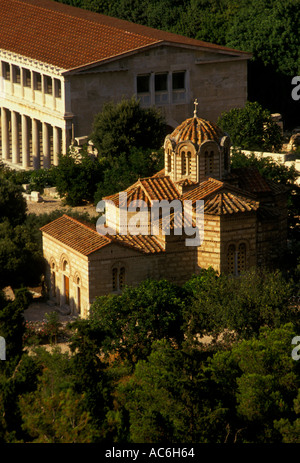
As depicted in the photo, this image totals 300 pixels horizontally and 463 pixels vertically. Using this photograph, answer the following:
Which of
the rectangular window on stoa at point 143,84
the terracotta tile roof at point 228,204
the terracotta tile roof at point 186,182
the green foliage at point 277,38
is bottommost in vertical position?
the terracotta tile roof at point 228,204

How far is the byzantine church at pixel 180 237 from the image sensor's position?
159ft

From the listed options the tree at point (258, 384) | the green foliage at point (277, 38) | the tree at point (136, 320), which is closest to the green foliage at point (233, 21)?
the green foliage at point (277, 38)

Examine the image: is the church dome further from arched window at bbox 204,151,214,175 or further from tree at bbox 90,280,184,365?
tree at bbox 90,280,184,365

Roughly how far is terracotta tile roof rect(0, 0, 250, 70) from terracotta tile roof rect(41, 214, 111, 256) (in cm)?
2412

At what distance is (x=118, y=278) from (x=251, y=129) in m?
26.3

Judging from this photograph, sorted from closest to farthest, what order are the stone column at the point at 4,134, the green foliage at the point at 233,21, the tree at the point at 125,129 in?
the tree at the point at 125,129 < the stone column at the point at 4,134 < the green foliage at the point at 233,21

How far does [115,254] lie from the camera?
48.2m

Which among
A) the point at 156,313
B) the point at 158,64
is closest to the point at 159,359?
the point at 156,313

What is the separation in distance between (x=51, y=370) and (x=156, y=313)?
6.34 metres

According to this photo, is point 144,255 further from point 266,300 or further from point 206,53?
point 206,53

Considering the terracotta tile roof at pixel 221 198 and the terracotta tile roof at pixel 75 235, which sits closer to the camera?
the terracotta tile roof at pixel 75 235

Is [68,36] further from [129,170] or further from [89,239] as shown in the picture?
[89,239]

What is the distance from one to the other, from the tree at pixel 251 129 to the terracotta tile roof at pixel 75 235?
22.2 meters

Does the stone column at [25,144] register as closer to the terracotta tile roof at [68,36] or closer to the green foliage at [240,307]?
the terracotta tile roof at [68,36]
